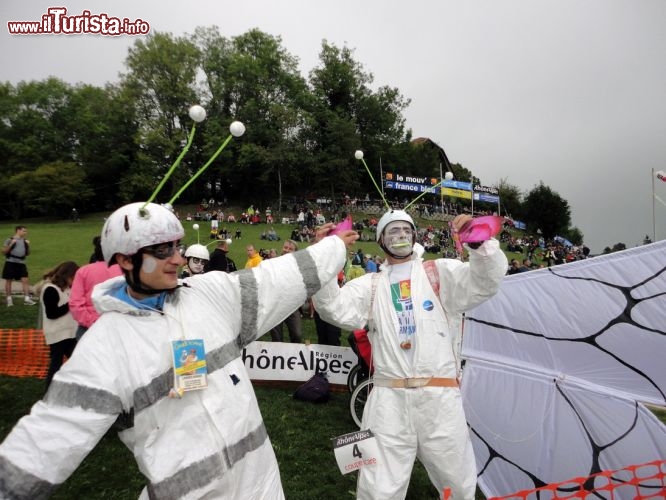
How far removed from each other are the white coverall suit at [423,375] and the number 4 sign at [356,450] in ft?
0.17

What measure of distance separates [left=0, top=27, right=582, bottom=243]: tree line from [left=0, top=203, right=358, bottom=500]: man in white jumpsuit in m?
33.4

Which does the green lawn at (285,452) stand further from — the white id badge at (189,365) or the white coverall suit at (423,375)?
the white id badge at (189,365)

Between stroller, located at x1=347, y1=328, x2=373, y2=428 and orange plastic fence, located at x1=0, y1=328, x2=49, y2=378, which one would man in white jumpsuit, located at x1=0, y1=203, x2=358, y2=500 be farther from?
orange plastic fence, located at x1=0, y1=328, x2=49, y2=378

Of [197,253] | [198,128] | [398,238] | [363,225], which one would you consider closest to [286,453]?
[398,238]

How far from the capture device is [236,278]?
5.95 ft

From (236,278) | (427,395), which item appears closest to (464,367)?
(427,395)

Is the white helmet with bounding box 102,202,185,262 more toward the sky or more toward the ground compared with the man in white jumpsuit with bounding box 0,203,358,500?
more toward the sky

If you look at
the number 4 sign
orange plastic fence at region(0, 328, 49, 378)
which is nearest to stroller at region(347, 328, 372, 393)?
the number 4 sign

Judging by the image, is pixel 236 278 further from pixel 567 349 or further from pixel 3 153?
pixel 3 153

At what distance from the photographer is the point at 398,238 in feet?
9.30

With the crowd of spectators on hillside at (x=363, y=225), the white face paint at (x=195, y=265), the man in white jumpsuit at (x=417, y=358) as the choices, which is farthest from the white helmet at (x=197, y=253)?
the crowd of spectators on hillside at (x=363, y=225)

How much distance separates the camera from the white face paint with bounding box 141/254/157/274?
161 centimetres

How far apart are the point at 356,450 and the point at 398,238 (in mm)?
1383

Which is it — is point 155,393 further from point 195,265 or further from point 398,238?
point 195,265
